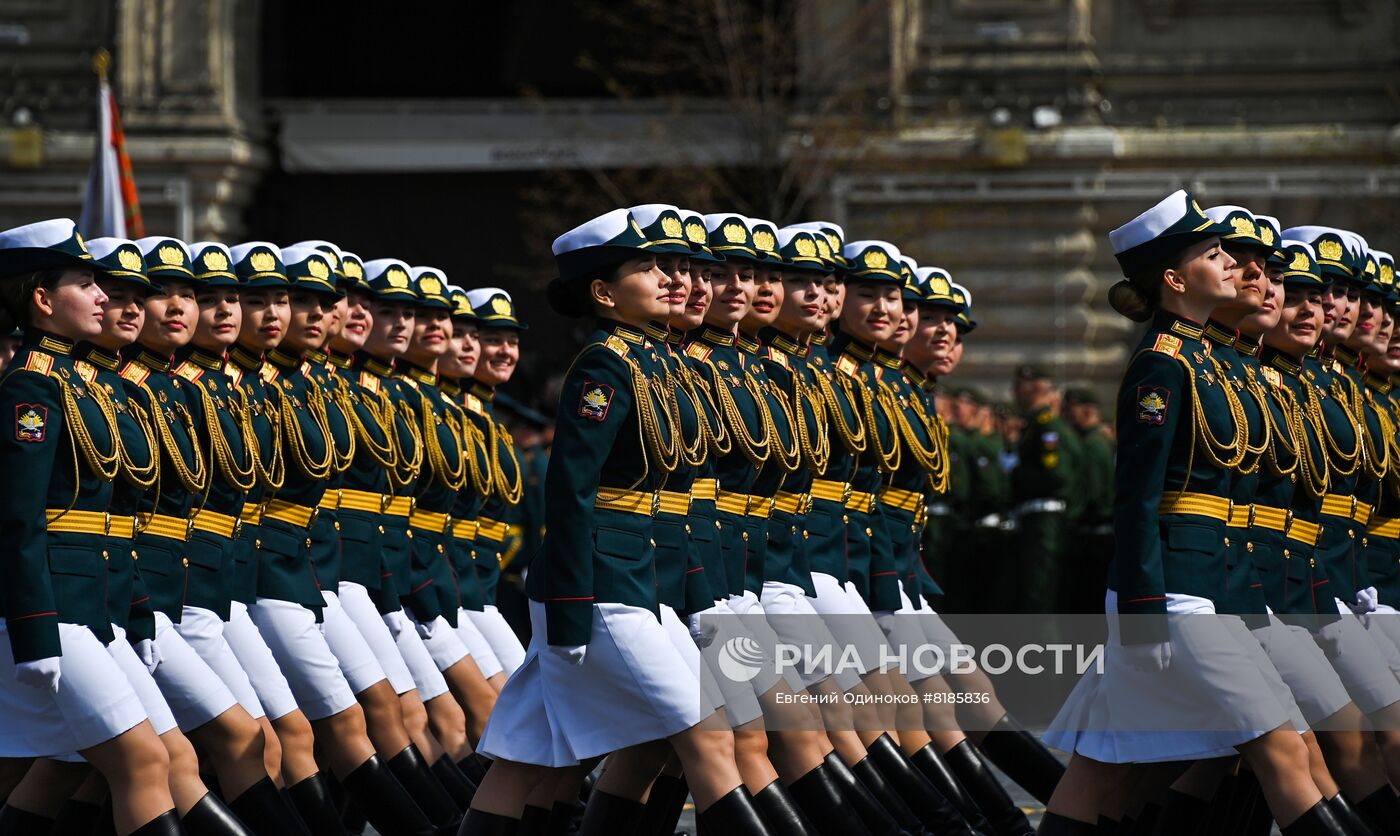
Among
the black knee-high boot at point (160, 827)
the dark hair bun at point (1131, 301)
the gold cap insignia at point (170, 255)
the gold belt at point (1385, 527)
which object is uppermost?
the gold cap insignia at point (170, 255)

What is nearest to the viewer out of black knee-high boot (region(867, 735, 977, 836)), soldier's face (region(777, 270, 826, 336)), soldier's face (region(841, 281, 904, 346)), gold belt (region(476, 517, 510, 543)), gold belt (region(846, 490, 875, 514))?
black knee-high boot (region(867, 735, 977, 836))

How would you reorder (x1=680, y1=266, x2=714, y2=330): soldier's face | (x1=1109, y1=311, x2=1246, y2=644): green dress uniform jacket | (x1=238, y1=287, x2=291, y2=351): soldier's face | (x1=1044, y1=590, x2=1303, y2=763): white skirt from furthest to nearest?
(x1=238, y1=287, x2=291, y2=351): soldier's face, (x1=680, y1=266, x2=714, y2=330): soldier's face, (x1=1109, y1=311, x2=1246, y2=644): green dress uniform jacket, (x1=1044, y1=590, x2=1303, y2=763): white skirt

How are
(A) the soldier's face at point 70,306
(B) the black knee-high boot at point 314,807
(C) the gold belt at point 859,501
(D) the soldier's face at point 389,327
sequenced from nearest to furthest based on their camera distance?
(A) the soldier's face at point 70,306 → (B) the black knee-high boot at point 314,807 → (C) the gold belt at point 859,501 → (D) the soldier's face at point 389,327

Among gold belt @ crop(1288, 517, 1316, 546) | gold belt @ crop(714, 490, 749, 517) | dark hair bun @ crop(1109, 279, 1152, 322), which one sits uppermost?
dark hair bun @ crop(1109, 279, 1152, 322)

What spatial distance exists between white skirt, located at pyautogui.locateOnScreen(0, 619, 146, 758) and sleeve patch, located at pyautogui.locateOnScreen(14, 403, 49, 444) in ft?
1.73

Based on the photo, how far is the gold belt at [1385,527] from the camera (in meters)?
9.23

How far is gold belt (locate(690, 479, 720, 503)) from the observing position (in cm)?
791

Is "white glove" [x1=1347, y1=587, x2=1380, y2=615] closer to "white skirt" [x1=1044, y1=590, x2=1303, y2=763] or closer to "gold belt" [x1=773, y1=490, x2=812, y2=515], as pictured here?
"white skirt" [x1=1044, y1=590, x2=1303, y2=763]

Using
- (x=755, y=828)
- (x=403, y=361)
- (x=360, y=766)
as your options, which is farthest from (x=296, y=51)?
(x=755, y=828)

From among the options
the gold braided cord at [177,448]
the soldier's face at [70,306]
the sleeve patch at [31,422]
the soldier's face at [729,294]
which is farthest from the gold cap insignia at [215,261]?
the sleeve patch at [31,422]

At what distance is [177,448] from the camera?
306 inches

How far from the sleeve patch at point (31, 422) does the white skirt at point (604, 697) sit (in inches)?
57.5

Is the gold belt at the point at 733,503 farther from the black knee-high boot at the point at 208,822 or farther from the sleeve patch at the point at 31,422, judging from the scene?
the sleeve patch at the point at 31,422

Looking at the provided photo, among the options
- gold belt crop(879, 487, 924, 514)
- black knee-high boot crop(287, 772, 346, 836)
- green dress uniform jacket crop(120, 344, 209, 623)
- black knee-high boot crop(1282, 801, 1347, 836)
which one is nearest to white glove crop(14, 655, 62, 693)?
green dress uniform jacket crop(120, 344, 209, 623)
